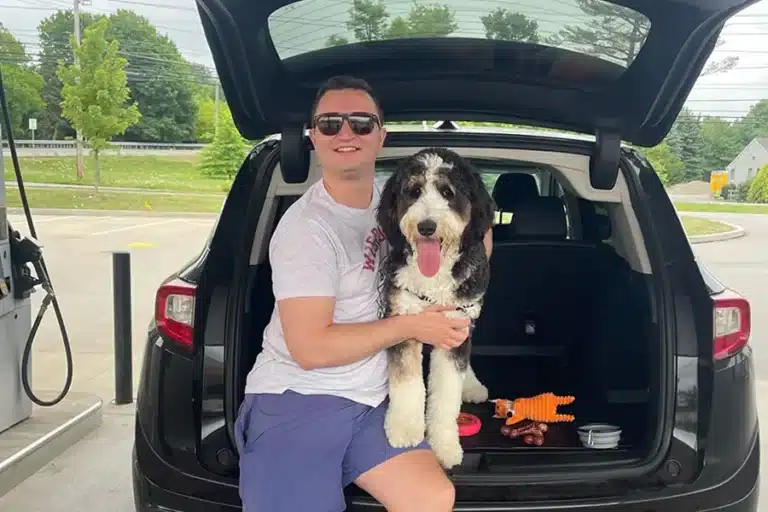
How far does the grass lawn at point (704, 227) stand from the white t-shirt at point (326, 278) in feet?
55.2

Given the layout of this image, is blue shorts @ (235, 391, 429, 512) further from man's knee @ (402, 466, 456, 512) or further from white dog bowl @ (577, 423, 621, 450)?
white dog bowl @ (577, 423, 621, 450)

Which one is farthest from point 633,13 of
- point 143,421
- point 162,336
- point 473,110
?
point 143,421

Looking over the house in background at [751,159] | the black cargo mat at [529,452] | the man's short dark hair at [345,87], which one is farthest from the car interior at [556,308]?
the house in background at [751,159]

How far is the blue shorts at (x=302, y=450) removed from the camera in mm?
2020

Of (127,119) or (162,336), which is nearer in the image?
(162,336)

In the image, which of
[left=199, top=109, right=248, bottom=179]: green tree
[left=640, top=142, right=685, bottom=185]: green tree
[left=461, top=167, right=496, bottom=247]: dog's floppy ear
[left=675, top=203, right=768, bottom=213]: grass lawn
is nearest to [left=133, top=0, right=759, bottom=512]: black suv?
[left=461, top=167, right=496, bottom=247]: dog's floppy ear

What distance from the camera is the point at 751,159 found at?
136ft

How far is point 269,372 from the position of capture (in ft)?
7.18

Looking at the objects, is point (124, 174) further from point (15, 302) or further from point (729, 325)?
point (729, 325)

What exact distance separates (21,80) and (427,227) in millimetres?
28957

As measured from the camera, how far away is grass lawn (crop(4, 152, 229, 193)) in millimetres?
26453

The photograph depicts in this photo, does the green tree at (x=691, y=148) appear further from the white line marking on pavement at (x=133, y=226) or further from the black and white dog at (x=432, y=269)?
the black and white dog at (x=432, y=269)

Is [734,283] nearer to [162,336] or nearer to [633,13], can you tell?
[633,13]

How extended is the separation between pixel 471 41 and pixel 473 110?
0.34 metres
